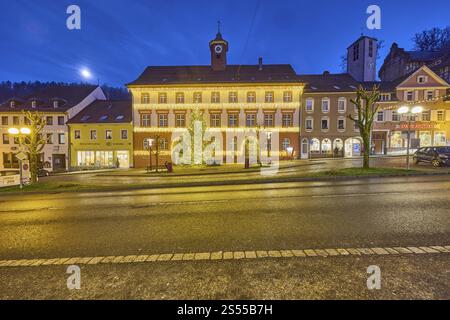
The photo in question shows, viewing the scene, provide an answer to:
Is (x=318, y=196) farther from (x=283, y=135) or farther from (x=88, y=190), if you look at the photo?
(x=283, y=135)

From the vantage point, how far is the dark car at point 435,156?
17.3 metres

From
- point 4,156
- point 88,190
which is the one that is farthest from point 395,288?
point 4,156

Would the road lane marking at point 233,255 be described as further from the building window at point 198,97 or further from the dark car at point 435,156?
the building window at point 198,97

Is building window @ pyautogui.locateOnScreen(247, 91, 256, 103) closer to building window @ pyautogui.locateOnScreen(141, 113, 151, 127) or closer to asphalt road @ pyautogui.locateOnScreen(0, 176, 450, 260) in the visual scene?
building window @ pyautogui.locateOnScreen(141, 113, 151, 127)

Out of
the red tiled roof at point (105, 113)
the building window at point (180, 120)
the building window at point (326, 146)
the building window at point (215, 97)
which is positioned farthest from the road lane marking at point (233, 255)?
the red tiled roof at point (105, 113)

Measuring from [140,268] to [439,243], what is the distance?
552 centimetres

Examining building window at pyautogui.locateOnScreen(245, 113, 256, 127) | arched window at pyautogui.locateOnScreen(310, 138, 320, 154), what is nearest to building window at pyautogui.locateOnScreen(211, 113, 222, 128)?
building window at pyautogui.locateOnScreen(245, 113, 256, 127)

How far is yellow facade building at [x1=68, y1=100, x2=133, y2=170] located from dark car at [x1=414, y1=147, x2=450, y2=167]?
36405 mm

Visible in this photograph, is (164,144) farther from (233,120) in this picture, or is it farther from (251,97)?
(251,97)

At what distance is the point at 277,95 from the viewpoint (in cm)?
3406

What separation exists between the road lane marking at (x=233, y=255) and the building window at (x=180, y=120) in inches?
1265

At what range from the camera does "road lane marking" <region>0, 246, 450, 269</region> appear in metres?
3.80

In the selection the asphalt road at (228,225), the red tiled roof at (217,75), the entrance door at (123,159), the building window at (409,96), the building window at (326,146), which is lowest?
the asphalt road at (228,225)

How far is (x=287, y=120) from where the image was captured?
34375 millimetres
